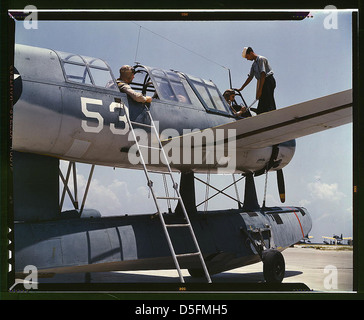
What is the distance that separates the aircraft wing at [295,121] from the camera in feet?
19.2

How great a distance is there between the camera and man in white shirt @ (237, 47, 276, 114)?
24.2ft

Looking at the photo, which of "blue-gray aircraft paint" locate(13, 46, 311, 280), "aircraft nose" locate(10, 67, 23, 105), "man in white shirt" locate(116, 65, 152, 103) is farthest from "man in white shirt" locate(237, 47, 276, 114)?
"aircraft nose" locate(10, 67, 23, 105)

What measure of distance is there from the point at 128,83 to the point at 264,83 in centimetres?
230

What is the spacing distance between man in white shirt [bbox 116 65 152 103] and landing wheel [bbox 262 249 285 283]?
133 inches

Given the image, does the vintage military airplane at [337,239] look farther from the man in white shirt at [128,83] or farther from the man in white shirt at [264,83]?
the man in white shirt at [128,83]

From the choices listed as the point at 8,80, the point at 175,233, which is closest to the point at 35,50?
the point at 8,80

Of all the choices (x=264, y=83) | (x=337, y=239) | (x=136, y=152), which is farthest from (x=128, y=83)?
(x=337, y=239)

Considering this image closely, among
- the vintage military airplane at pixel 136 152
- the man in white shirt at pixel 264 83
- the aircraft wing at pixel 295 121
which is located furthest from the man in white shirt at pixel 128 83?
the man in white shirt at pixel 264 83

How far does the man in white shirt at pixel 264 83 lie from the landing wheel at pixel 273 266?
2498 millimetres

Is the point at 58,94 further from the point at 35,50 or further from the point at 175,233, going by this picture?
the point at 175,233

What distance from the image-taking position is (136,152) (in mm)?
6973

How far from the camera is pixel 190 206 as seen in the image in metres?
7.92

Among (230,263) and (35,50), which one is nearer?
(35,50)
